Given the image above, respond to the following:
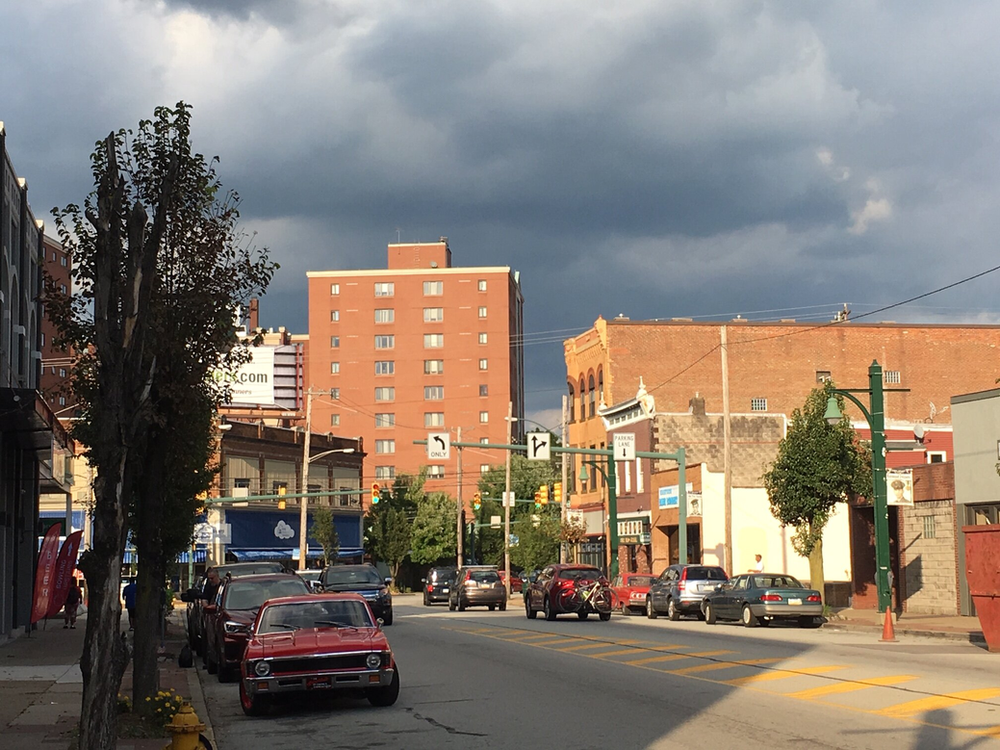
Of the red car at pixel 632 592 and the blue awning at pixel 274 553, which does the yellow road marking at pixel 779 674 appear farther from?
the blue awning at pixel 274 553

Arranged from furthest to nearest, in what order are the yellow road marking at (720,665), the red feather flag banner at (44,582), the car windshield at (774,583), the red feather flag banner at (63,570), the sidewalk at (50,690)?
the car windshield at (774,583)
the red feather flag banner at (63,570)
the red feather flag banner at (44,582)
the yellow road marking at (720,665)
the sidewalk at (50,690)

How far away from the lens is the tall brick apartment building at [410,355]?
404 ft

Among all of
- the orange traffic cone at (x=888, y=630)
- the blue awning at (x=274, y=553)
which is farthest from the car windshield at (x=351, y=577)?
the blue awning at (x=274, y=553)

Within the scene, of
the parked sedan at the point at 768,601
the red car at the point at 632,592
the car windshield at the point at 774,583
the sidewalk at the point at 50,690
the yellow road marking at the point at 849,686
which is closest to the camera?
the sidewalk at the point at 50,690

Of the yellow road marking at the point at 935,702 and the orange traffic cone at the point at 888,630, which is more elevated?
the yellow road marking at the point at 935,702

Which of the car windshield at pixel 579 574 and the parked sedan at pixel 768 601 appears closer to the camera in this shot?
the parked sedan at pixel 768 601

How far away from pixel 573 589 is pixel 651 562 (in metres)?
25.9

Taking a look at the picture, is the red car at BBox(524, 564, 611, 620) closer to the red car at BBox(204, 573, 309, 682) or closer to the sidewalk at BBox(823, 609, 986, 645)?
the sidewalk at BBox(823, 609, 986, 645)

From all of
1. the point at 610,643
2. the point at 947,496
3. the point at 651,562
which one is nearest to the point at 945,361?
the point at 651,562

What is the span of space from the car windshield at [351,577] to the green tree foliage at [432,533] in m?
58.8

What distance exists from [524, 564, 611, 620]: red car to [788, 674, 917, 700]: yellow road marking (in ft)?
62.5

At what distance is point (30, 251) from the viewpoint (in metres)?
36.9

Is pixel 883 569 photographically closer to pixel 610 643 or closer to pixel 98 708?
pixel 610 643

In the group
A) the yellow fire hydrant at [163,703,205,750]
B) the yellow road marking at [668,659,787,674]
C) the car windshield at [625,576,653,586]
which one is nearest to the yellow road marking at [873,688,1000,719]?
the yellow road marking at [668,659,787,674]
